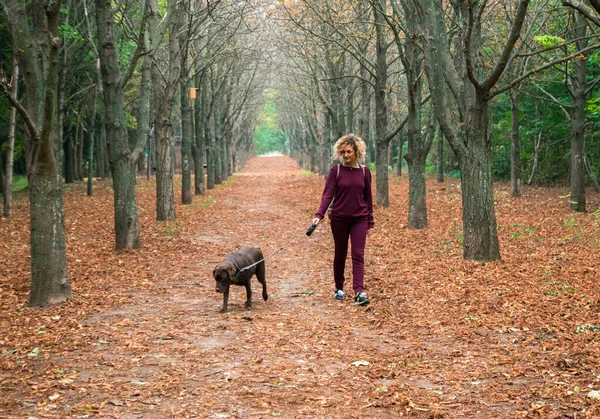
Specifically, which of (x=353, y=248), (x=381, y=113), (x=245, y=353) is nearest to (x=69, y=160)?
(x=381, y=113)

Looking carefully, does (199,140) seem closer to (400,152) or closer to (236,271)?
(400,152)

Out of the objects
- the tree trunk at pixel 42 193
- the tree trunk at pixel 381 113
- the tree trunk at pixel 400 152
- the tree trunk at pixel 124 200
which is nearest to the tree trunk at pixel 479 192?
the tree trunk at pixel 42 193

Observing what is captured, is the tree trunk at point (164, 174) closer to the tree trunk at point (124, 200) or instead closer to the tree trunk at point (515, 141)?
the tree trunk at point (124, 200)

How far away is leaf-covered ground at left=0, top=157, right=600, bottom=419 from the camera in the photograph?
434 centimetres

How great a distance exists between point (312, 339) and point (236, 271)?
4.77ft

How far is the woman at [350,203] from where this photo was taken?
7.77 metres

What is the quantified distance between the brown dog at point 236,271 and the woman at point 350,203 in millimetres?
954

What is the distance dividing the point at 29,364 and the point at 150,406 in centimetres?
157

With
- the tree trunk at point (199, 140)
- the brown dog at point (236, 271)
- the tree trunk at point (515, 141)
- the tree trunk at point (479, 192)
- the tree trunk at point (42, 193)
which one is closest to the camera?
the brown dog at point (236, 271)

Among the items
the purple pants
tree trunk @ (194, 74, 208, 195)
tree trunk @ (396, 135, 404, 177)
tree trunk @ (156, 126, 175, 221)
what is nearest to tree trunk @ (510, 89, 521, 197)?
tree trunk @ (156, 126, 175, 221)

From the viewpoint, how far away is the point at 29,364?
203 inches

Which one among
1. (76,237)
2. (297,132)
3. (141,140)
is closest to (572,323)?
(141,140)

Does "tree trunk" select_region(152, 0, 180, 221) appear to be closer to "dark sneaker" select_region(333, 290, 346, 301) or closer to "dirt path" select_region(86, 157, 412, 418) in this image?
"dirt path" select_region(86, 157, 412, 418)

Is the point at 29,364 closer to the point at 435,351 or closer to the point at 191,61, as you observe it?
the point at 435,351
